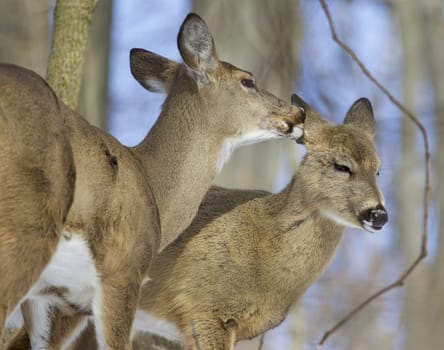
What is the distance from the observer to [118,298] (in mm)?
6098

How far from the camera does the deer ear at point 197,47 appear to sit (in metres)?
7.11

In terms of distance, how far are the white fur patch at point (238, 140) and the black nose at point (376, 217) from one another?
0.76 metres

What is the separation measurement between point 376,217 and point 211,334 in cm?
128

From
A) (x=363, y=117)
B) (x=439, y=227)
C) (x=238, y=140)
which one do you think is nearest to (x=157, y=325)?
(x=238, y=140)

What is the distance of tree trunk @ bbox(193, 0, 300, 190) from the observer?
→ 1012cm

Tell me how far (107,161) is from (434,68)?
14747mm

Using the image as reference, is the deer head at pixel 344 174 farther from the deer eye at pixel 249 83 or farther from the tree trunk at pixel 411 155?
the tree trunk at pixel 411 155

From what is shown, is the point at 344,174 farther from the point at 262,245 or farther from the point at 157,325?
the point at 157,325

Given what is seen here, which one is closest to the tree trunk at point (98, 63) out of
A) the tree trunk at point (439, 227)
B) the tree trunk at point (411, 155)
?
the tree trunk at point (439, 227)

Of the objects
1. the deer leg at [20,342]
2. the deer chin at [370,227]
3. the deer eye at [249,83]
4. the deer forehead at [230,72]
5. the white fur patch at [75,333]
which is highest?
the deer forehead at [230,72]

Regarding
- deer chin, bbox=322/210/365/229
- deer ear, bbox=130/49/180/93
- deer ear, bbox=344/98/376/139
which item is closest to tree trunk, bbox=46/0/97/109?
deer ear, bbox=130/49/180/93

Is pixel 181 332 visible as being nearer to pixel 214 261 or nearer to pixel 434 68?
pixel 214 261

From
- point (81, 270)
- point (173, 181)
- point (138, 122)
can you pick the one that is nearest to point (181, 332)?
point (173, 181)

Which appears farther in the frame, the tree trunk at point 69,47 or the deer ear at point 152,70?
the tree trunk at point 69,47
